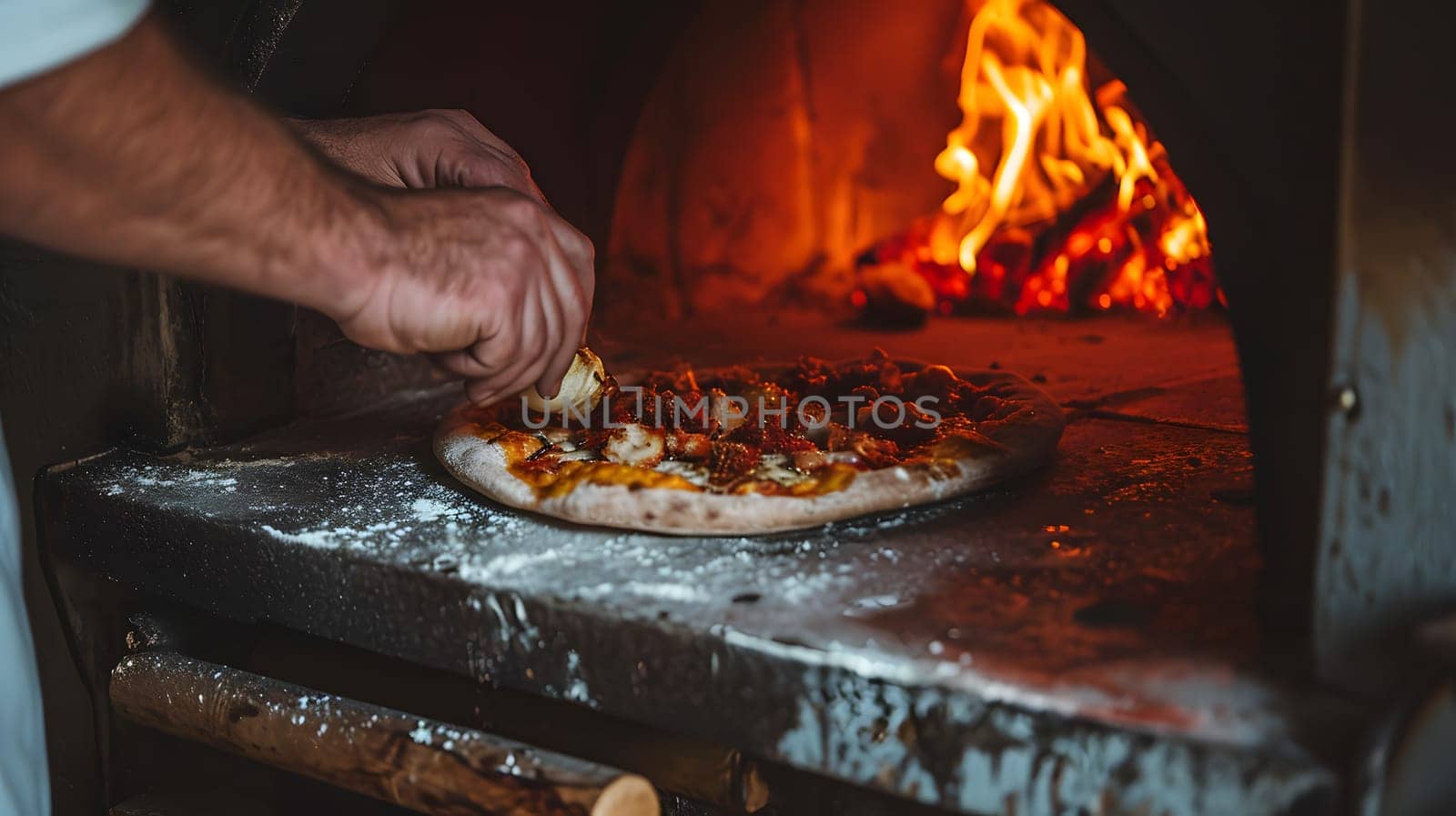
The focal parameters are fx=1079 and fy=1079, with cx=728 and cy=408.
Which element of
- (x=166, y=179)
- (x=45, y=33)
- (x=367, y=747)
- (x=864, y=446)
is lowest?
(x=367, y=747)

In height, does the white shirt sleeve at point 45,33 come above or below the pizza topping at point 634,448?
above

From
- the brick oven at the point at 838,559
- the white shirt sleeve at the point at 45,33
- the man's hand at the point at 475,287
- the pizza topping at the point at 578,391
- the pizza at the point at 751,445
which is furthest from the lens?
the pizza topping at the point at 578,391

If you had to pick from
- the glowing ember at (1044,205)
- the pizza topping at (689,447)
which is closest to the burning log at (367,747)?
the pizza topping at (689,447)

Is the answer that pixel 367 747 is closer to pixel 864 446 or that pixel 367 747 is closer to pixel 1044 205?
pixel 864 446

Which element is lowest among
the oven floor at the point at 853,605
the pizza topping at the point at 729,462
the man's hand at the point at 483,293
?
the oven floor at the point at 853,605

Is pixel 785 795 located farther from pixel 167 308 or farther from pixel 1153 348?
pixel 1153 348

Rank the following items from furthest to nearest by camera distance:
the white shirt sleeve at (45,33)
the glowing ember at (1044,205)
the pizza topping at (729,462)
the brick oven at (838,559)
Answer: the glowing ember at (1044,205) < the pizza topping at (729,462) < the brick oven at (838,559) < the white shirt sleeve at (45,33)

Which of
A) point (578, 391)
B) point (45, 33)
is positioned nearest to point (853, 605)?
point (578, 391)

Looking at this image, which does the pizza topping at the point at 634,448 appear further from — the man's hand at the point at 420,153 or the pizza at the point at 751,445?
the man's hand at the point at 420,153
